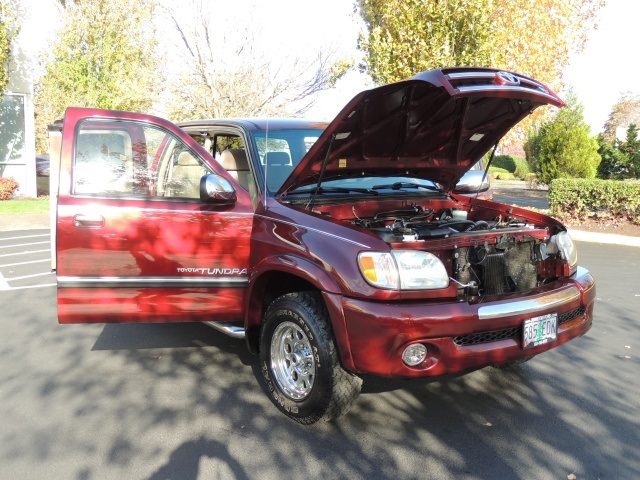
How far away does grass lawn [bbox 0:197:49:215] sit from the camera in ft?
49.8

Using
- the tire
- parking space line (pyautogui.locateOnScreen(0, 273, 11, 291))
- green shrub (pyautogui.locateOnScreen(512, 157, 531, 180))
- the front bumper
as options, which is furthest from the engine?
green shrub (pyautogui.locateOnScreen(512, 157, 531, 180))

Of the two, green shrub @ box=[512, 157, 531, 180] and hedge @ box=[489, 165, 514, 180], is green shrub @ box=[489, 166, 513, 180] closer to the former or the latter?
hedge @ box=[489, 165, 514, 180]

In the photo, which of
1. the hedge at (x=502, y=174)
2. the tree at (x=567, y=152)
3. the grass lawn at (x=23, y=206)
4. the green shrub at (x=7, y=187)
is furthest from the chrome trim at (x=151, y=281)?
the hedge at (x=502, y=174)

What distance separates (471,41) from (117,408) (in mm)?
11184

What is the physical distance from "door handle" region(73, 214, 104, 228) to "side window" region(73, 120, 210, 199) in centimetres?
20

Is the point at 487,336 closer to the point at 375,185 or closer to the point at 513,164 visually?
the point at 375,185

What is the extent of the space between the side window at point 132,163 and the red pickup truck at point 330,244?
0.04 ft

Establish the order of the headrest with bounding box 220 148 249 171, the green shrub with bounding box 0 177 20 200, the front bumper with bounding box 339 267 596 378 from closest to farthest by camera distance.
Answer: the front bumper with bounding box 339 267 596 378
the headrest with bounding box 220 148 249 171
the green shrub with bounding box 0 177 20 200

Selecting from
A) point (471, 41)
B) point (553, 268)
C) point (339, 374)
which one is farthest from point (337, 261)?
point (471, 41)

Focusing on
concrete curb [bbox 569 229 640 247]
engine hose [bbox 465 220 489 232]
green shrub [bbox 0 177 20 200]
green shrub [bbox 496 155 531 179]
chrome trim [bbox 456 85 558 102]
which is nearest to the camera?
chrome trim [bbox 456 85 558 102]

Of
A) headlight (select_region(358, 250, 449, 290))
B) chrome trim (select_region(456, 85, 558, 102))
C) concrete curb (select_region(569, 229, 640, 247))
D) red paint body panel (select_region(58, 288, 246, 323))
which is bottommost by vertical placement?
concrete curb (select_region(569, 229, 640, 247))

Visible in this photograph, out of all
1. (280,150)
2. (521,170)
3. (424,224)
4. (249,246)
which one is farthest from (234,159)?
(521,170)

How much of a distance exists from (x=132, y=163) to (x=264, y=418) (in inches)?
79.0

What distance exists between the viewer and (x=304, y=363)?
353cm
